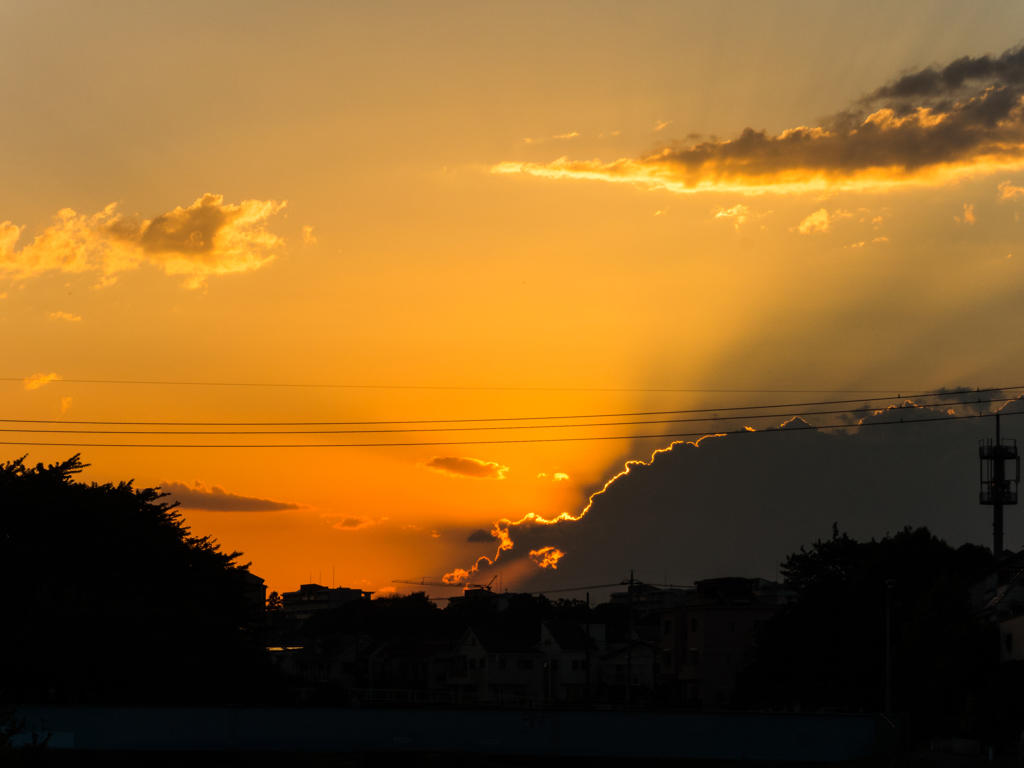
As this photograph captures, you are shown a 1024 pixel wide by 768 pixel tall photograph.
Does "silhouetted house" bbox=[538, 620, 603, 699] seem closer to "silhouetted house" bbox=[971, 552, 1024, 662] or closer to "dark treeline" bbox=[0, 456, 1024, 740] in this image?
"dark treeline" bbox=[0, 456, 1024, 740]

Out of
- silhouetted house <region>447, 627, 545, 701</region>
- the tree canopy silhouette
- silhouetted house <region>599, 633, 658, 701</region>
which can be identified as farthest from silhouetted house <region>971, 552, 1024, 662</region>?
silhouetted house <region>447, 627, 545, 701</region>

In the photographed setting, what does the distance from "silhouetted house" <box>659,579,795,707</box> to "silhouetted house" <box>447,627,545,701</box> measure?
16.8 m

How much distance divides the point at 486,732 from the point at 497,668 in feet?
238

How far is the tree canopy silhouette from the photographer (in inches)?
2084

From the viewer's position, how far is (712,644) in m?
104

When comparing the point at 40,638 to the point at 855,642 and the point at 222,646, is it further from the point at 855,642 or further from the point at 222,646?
the point at 855,642

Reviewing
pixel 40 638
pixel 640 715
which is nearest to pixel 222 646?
pixel 40 638

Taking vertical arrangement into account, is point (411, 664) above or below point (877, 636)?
below

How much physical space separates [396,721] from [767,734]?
54.8 feet

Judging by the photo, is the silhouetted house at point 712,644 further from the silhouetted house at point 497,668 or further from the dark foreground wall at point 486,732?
the dark foreground wall at point 486,732

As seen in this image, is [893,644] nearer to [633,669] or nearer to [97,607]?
[97,607]

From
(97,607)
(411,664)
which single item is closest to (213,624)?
(97,607)

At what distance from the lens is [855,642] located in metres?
70.2

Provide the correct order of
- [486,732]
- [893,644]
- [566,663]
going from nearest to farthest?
[486,732]
[893,644]
[566,663]
